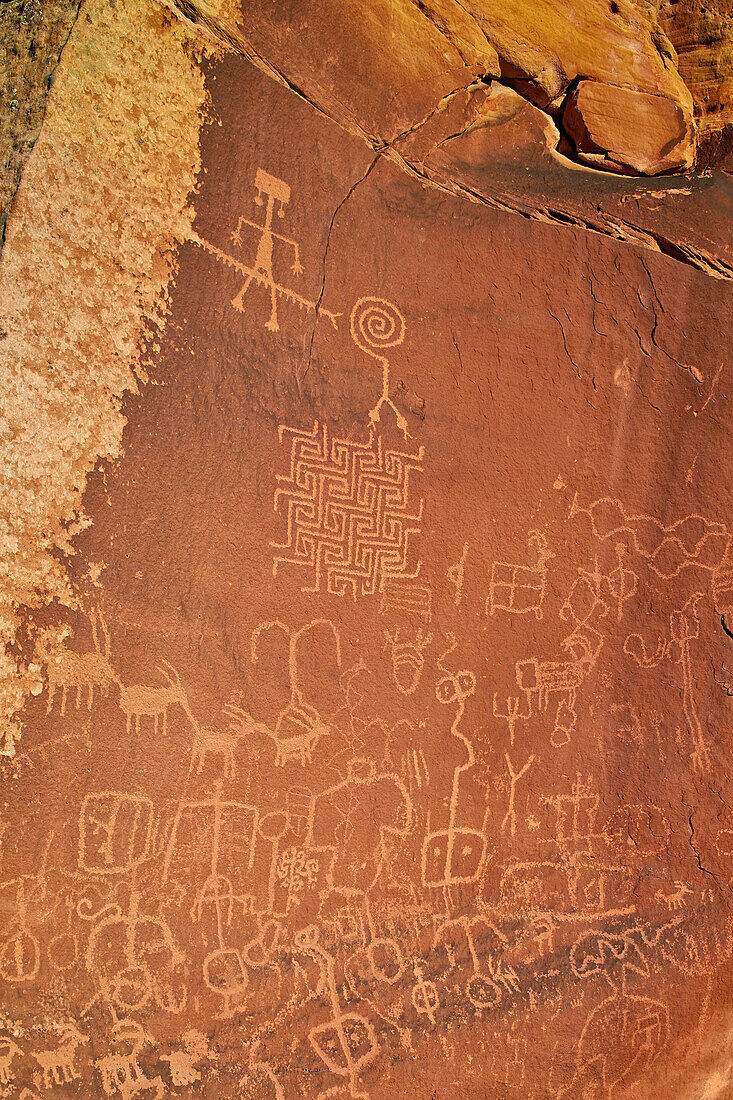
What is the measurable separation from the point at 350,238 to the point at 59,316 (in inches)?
39.4

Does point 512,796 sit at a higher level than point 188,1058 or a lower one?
higher

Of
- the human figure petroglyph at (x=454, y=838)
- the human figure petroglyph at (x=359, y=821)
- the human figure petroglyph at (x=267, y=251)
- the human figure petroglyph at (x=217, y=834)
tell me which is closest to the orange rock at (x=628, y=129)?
the human figure petroglyph at (x=267, y=251)

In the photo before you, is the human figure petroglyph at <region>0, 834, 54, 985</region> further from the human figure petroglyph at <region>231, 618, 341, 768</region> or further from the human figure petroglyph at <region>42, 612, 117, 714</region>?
the human figure petroglyph at <region>231, 618, 341, 768</region>

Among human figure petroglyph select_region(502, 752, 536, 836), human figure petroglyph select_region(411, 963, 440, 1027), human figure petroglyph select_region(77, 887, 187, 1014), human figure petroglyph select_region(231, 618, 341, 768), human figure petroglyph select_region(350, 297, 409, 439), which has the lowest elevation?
human figure petroglyph select_region(411, 963, 440, 1027)

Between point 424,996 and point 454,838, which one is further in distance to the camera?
point 454,838

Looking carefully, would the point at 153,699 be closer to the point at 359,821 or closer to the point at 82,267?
the point at 359,821

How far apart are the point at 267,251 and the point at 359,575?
3.26 ft

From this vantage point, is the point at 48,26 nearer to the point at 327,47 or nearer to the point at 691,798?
the point at 327,47

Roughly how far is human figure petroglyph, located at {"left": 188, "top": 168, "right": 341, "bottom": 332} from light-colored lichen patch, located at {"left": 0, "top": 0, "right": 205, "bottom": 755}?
6.9 inches

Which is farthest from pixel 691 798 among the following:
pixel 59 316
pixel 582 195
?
pixel 59 316

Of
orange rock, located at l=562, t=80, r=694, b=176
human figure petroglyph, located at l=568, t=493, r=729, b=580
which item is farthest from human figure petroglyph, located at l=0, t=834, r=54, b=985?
orange rock, located at l=562, t=80, r=694, b=176

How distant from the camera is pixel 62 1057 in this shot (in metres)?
1.67

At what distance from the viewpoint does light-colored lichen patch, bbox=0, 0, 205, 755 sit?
65.7 inches

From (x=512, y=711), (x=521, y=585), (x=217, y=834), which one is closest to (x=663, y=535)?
(x=521, y=585)
